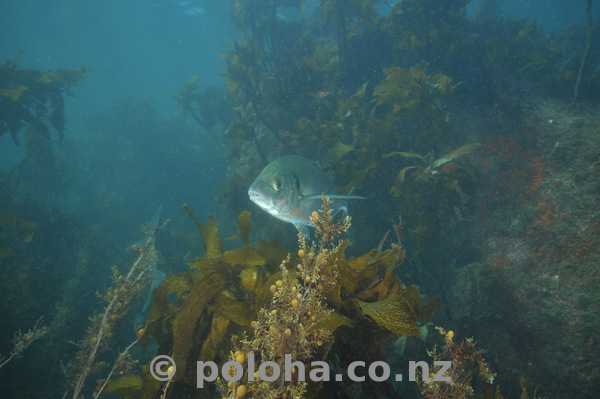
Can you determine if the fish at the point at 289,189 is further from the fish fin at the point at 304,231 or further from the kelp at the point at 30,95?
the kelp at the point at 30,95

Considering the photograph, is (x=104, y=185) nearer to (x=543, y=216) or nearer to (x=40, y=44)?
(x=543, y=216)

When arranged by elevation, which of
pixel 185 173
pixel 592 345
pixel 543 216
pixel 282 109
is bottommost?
pixel 185 173

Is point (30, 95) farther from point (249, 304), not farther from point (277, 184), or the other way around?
point (249, 304)

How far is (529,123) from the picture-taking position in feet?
15.1

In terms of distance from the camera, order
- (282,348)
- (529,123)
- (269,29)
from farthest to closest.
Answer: (269,29) < (529,123) < (282,348)

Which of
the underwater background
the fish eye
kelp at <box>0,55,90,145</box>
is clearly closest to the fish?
the fish eye

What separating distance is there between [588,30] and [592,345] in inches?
246

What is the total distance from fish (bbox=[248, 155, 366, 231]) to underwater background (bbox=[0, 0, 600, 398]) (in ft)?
1.10

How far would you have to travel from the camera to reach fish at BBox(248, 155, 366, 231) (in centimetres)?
237

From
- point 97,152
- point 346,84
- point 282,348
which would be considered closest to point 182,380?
point 282,348

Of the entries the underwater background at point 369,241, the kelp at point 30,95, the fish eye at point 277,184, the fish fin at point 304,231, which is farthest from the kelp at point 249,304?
the kelp at point 30,95

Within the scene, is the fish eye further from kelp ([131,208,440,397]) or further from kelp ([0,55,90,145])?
kelp ([0,55,90,145])

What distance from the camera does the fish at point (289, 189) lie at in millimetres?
A: 2365

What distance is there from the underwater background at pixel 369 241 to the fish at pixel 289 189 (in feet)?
1.10
